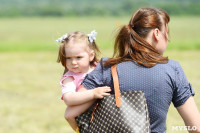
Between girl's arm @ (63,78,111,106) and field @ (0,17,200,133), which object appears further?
field @ (0,17,200,133)

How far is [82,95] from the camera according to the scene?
2.58m

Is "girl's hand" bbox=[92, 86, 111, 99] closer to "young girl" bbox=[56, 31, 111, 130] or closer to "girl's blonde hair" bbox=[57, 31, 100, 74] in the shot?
"young girl" bbox=[56, 31, 111, 130]

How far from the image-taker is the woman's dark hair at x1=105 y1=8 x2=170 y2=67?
2477 millimetres

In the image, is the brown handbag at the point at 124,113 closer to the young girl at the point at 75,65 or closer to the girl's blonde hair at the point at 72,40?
the young girl at the point at 75,65

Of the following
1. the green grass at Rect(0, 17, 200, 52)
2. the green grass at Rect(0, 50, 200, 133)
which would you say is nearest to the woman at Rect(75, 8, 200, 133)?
the green grass at Rect(0, 17, 200, 52)

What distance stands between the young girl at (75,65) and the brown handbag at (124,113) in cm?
16

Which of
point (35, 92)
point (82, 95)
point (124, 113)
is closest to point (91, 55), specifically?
point (82, 95)

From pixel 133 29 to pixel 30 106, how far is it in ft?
22.3

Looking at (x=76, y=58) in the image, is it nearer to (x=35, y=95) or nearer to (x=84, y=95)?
(x=84, y=95)

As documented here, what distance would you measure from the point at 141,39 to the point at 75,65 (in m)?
0.53

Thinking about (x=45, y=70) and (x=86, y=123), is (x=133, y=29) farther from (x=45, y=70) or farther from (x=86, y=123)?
(x=45, y=70)

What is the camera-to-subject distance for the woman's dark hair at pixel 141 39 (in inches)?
97.5

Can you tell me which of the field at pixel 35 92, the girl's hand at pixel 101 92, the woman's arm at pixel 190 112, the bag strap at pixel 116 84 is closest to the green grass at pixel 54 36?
the bag strap at pixel 116 84

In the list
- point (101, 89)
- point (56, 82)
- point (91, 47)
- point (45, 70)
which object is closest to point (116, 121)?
point (101, 89)
